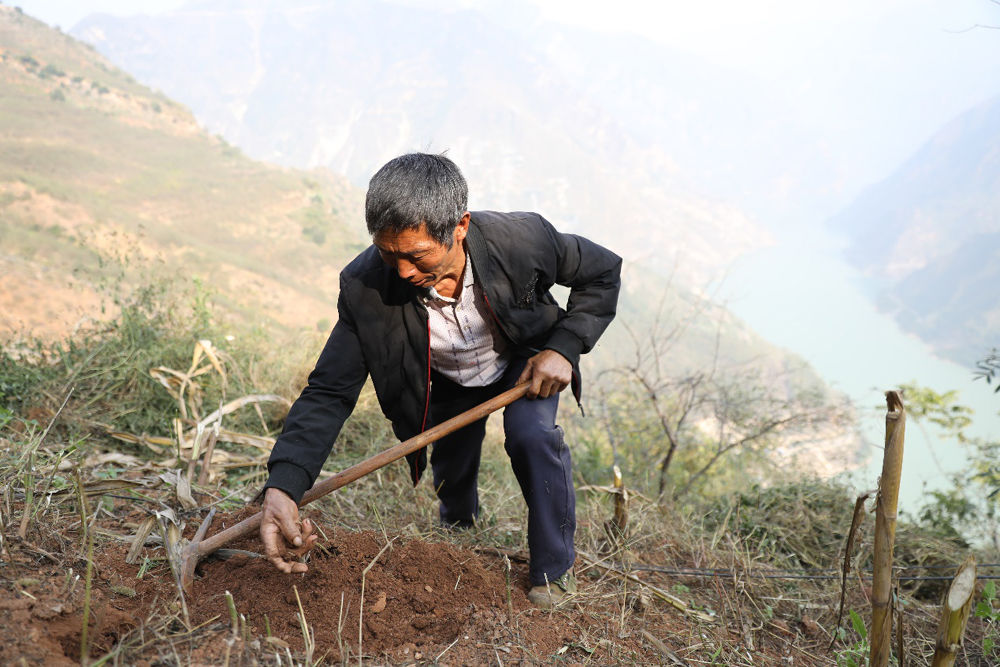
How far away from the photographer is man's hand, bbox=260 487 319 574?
170 cm

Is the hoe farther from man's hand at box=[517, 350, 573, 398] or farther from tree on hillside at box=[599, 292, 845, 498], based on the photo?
tree on hillside at box=[599, 292, 845, 498]

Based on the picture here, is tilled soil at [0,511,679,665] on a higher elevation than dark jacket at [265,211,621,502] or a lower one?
lower

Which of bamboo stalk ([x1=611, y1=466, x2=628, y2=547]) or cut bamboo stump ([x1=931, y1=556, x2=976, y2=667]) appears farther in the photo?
bamboo stalk ([x1=611, y1=466, x2=628, y2=547])

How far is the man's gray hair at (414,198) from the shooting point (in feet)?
5.70

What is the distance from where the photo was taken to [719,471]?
27.9 feet

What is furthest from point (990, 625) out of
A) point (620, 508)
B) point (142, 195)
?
point (142, 195)

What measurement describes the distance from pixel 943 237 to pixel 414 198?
84.9m

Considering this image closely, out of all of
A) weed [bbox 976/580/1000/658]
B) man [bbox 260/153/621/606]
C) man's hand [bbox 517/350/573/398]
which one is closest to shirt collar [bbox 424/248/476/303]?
man [bbox 260/153/621/606]

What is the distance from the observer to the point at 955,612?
Result: 130 centimetres

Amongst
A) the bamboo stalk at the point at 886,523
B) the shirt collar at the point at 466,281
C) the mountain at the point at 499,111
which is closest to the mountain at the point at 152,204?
the shirt collar at the point at 466,281

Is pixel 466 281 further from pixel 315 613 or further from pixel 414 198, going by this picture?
pixel 315 613

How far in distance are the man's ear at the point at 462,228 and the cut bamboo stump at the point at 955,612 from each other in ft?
4.78

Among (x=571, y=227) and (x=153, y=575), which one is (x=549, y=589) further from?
(x=571, y=227)

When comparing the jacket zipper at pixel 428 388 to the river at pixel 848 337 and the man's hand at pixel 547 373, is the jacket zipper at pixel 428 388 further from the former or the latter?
the river at pixel 848 337
